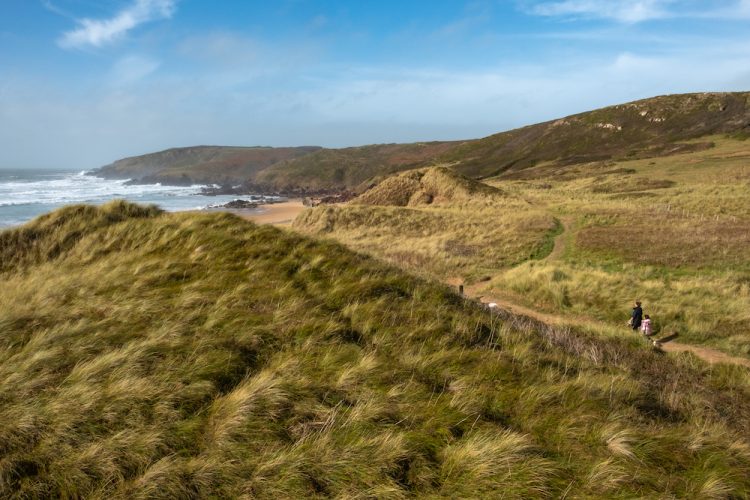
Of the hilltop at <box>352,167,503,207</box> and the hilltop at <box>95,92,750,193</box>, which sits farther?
the hilltop at <box>95,92,750,193</box>

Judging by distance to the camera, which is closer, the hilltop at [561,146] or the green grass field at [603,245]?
the green grass field at [603,245]

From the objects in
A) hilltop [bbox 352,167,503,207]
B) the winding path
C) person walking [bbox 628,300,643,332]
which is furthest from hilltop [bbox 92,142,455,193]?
person walking [bbox 628,300,643,332]

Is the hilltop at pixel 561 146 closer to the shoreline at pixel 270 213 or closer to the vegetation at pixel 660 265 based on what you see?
the shoreline at pixel 270 213

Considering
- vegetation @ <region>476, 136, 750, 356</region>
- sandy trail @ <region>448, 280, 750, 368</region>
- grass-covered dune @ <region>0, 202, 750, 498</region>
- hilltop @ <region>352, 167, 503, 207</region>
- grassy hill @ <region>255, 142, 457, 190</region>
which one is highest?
grassy hill @ <region>255, 142, 457, 190</region>

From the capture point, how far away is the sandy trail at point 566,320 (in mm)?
10992

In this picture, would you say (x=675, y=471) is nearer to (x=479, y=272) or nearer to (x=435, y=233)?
(x=479, y=272)

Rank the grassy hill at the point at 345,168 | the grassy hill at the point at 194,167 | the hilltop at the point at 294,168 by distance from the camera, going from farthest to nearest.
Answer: the grassy hill at the point at 194,167 < the hilltop at the point at 294,168 < the grassy hill at the point at 345,168

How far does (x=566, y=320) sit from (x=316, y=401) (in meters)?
12.0

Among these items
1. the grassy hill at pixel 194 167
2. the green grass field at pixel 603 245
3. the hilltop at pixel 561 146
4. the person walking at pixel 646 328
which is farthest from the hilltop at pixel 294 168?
the person walking at pixel 646 328

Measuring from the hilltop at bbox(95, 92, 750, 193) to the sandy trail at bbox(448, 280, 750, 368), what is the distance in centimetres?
6227

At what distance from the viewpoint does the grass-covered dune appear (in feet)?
10.7

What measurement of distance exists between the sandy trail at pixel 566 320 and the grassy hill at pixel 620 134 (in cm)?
6832

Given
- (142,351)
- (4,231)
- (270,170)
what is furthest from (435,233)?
(270,170)

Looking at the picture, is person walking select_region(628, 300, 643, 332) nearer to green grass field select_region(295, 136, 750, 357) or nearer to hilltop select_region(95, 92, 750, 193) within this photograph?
green grass field select_region(295, 136, 750, 357)
